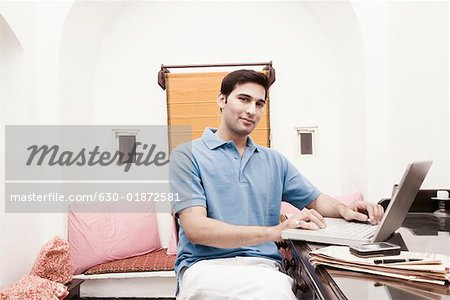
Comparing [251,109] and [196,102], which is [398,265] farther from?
[196,102]

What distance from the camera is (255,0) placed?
3475mm

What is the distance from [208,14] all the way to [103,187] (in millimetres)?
1640

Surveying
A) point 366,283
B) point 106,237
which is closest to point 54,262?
point 106,237

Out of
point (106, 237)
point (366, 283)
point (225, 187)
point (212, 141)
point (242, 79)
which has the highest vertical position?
point (242, 79)

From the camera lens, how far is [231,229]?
133 centimetres

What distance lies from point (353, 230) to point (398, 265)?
0.44 meters

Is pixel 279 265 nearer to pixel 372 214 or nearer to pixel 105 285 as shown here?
pixel 372 214

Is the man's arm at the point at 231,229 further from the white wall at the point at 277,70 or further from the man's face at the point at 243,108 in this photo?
the white wall at the point at 277,70

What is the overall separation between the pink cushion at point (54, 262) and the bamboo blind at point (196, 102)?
1.22m

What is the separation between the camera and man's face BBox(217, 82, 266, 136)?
164 cm

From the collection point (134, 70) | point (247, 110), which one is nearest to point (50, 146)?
point (134, 70)

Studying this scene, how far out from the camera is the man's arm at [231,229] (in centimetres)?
129

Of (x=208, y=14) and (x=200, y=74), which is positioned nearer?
(x=200, y=74)

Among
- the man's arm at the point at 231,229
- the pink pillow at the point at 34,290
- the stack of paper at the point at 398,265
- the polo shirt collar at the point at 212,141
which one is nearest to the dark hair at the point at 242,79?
the polo shirt collar at the point at 212,141
